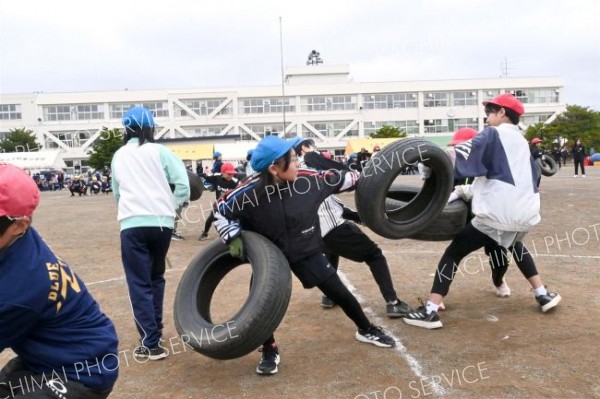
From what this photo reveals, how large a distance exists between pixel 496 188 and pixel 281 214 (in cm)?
189

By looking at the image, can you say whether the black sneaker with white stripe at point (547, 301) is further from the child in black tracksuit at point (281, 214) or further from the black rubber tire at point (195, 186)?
the black rubber tire at point (195, 186)

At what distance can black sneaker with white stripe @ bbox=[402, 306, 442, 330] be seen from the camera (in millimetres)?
4535

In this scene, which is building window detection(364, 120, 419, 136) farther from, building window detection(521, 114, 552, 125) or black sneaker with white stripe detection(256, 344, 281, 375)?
black sneaker with white stripe detection(256, 344, 281, 375)

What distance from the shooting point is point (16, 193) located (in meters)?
1.87

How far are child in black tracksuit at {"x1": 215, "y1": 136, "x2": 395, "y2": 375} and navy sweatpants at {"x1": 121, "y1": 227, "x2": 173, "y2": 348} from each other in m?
0.68

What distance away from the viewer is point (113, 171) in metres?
4.24

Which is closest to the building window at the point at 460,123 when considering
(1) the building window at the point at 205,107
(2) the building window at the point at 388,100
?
(2) the building window at the point at 388,100

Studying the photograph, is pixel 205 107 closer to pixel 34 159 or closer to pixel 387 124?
pixel 387 124

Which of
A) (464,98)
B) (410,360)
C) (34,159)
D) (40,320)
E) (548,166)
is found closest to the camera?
(40,320)

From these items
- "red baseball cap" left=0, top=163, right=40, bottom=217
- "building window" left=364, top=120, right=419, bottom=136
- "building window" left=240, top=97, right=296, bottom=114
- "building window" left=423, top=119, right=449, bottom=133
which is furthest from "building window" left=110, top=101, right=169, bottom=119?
"red baseball cap" left=0, top=163, right=40, bottom=217

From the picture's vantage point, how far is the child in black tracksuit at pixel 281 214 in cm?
367

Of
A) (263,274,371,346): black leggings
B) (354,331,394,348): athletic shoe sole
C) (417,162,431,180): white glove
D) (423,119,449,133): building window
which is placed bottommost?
(354,331,394,348): athletic shoe sole

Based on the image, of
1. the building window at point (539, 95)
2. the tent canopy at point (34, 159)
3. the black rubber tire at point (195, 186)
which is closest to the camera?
the black rubber tire at point (195, 186)

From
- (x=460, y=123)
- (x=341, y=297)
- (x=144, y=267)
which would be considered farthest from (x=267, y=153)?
(x=460, y=123)
